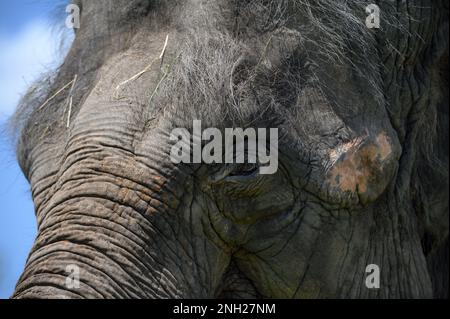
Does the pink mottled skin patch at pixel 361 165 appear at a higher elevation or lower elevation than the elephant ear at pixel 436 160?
lower

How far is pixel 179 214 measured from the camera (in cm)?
371

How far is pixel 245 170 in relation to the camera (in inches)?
150

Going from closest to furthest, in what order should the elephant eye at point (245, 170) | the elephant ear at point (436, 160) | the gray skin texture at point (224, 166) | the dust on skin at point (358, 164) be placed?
1. the gray skin texture at point (224, 166)
2. the elephant eye at point (245, 170)
3. the dust on skin at point (358, 164)
4. the elephant ear at point (436, 160)

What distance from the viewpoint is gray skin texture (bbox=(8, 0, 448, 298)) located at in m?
3.61

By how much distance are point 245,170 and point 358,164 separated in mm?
469

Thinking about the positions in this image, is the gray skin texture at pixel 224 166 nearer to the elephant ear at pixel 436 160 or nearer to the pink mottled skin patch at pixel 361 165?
the pink mottled skin patch at pixel 361 165

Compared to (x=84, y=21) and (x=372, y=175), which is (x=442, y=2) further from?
(x=84, y=21)

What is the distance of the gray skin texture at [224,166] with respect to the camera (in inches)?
142

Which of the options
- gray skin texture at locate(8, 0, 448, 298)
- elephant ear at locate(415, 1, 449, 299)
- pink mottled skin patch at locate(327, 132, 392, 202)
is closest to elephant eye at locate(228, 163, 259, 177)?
gray skin texture at locate(8, 0, 448, 298)

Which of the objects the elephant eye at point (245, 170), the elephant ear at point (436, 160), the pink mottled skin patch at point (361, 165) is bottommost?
the elephant eye at point (245, 170)

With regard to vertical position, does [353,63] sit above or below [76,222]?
above

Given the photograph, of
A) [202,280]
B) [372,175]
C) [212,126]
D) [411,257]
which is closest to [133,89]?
[212,126]

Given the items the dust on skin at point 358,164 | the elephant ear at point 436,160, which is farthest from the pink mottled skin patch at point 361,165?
the elephant ear at point 436,160
